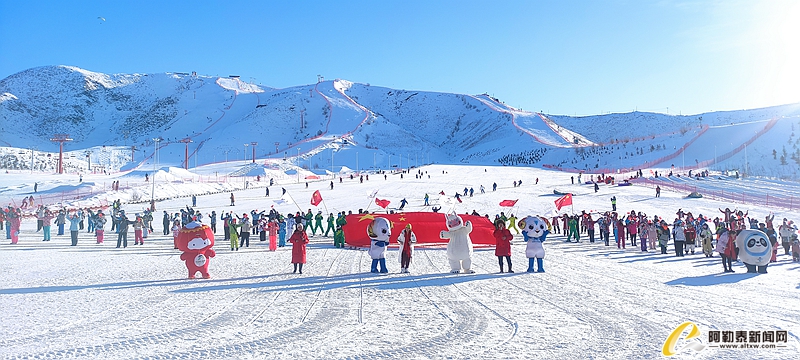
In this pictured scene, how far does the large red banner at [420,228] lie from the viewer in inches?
700

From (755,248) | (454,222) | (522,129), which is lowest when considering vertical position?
(755,248)

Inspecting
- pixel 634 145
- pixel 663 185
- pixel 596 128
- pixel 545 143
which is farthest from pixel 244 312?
pixel 596 128

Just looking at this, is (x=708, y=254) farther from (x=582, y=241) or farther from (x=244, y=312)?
(x=244, y=312)

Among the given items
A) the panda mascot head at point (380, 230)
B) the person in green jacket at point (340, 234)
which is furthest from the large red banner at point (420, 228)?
the panda mascot head at point (380, 230)

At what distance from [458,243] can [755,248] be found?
6329mm

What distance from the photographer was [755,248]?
35.5 ft

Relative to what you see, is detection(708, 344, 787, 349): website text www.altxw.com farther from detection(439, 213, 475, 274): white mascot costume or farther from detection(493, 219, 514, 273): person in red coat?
detection(439, 213, 475, 274): white mascot costume

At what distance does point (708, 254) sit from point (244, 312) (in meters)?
13.2

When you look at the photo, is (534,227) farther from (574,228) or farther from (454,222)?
(574,228)

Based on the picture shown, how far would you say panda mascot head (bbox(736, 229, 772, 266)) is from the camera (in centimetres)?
1077

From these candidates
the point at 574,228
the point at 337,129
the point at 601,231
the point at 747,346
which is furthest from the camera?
the point at 337,129

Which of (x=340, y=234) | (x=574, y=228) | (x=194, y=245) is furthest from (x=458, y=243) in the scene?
(x=574, y=228)

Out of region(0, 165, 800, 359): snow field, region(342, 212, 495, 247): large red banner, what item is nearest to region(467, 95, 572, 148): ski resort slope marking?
region(342, 212, 495, 247): large red banner

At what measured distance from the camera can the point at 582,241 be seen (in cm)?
2042
